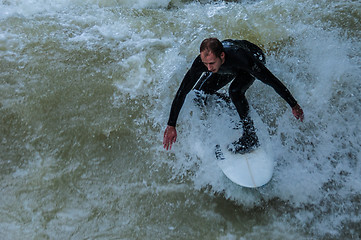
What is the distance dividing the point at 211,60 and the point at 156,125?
130cm

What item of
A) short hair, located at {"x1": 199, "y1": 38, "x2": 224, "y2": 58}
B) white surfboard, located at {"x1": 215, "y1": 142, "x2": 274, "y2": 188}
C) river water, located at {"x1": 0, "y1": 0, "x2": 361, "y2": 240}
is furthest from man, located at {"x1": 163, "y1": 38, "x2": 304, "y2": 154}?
river water, located at {"x1": 0, "y1": 0, "x2": 361, "y2": 240}

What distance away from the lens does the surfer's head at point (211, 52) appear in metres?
1.86

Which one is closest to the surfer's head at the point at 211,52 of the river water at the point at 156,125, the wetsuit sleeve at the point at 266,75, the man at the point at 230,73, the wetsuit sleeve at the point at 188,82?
the man at the point at 230,73

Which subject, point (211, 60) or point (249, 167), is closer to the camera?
point (211, 60)

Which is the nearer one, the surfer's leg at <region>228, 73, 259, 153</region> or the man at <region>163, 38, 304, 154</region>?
the man at <region>163, 38, 304, 154</region>

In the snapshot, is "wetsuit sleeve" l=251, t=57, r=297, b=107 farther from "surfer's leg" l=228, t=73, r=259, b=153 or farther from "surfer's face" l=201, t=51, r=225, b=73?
"surfer's face" l=201, t=51, r=225, b=73

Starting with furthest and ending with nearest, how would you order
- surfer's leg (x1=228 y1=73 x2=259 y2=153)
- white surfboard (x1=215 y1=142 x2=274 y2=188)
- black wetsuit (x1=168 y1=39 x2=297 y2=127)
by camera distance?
white surfboard (x1=215 y1=142 x2=274 y2=188) → surfer's leg (x1=228 y1=73 x2=259 y2=153) → black wetsuit (x1=168 y1=39 x2=297 y2=127)

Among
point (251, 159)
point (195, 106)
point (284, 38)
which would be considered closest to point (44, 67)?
point (195, 106)

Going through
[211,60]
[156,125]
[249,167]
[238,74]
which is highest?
[211,60]

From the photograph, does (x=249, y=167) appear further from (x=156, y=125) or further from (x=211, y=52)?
(x=211, y=52)

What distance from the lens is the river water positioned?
2.62 meters

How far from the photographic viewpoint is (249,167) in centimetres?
259

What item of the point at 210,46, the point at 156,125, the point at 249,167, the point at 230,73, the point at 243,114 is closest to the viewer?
the point at 210,46

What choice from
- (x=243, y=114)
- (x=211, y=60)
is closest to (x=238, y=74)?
(x=243, y=114)
